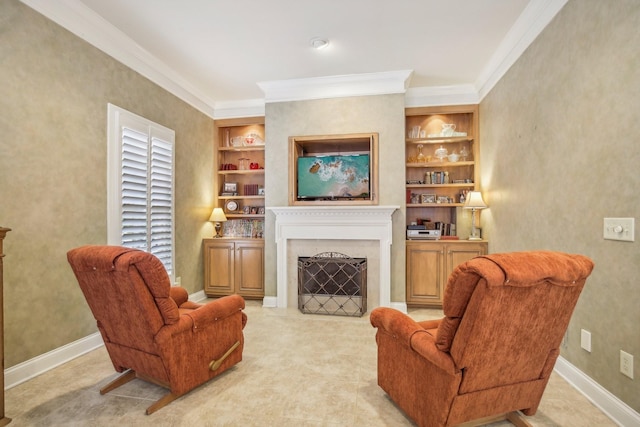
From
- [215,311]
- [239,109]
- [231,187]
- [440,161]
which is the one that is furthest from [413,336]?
[239,109]

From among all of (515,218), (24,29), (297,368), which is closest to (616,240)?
(515,218)

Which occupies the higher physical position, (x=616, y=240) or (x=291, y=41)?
(x=291, y=41)

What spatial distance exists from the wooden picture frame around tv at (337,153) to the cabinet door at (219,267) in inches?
48.0

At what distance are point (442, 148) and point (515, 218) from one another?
172 centimetres

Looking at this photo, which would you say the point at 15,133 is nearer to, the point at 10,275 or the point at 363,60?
the point at 10,275

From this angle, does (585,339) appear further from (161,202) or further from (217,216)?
(217,216)

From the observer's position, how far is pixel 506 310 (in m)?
1.45

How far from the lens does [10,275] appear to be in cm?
226

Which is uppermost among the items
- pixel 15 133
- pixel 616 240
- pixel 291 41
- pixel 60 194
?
pixel 291 41

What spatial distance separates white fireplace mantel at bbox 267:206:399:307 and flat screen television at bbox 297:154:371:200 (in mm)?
244

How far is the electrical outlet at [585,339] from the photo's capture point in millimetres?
2135

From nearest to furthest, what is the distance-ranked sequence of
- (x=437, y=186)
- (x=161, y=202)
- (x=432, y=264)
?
1. (x=161, y=202)
2. (x=432, y=264)
3. (x=437, y=186)

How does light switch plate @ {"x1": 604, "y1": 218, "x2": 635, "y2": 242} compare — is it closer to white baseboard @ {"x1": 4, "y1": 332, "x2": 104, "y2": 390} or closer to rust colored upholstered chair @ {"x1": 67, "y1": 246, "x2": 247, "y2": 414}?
rust colored upholstered chair @ {"x1": 67, "y1": 246, "x2": 247, "y2": 414}

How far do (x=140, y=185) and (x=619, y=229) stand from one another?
3.98 metres
